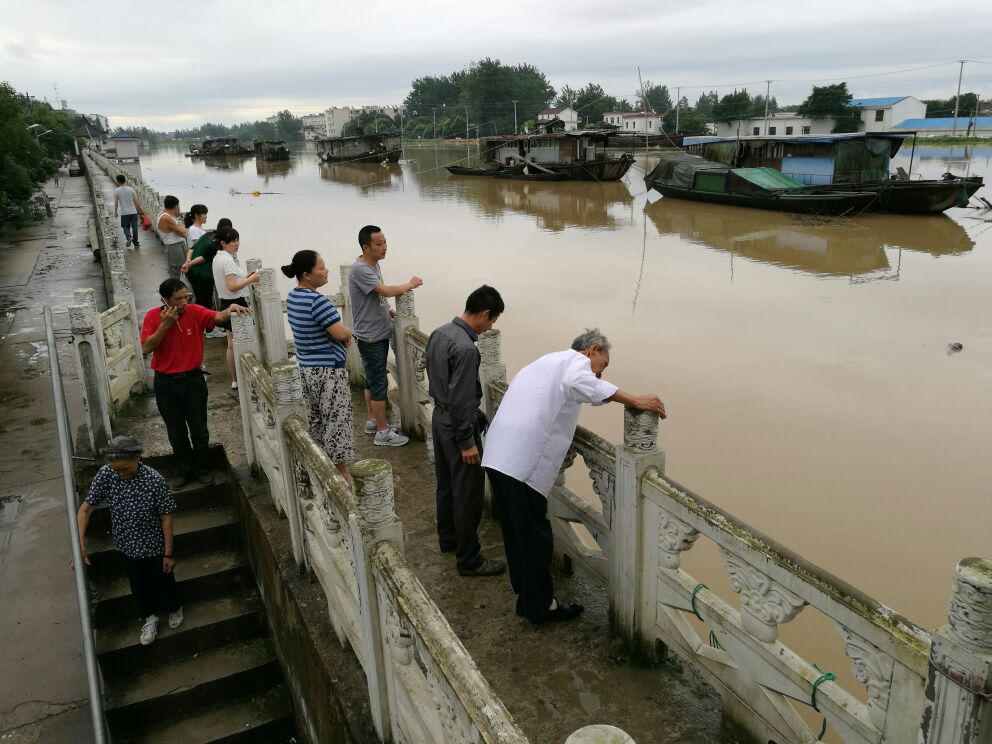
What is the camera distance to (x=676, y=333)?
12.3 m

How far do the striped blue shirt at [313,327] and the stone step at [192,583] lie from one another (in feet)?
5.26

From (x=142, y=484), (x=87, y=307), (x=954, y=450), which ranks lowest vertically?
(x=954, y=450)

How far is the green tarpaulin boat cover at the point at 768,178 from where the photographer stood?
2632cm

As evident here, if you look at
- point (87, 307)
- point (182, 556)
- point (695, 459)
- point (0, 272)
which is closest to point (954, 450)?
point (695, 459)

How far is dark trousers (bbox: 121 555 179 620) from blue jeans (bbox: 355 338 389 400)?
192cm

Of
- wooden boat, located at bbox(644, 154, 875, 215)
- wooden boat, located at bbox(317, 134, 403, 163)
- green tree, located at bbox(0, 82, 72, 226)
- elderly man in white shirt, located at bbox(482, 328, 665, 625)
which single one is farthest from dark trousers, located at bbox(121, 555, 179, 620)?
wooden boat, located at bbox(317, 134, 403, 163)

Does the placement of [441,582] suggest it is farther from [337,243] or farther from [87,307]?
[337,243]

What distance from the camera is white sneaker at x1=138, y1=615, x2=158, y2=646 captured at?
4.41 m

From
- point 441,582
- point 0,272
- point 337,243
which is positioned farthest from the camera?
point 337,243

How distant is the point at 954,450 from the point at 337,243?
59.9ft

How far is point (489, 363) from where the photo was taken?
14.4 ft

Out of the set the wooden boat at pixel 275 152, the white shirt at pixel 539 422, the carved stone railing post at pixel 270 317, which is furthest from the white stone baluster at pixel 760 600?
the wooden boat at pixel 275 152

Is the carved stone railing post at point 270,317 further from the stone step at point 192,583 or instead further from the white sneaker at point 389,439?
the stone step at point 192,583

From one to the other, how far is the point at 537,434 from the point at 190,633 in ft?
9.49
